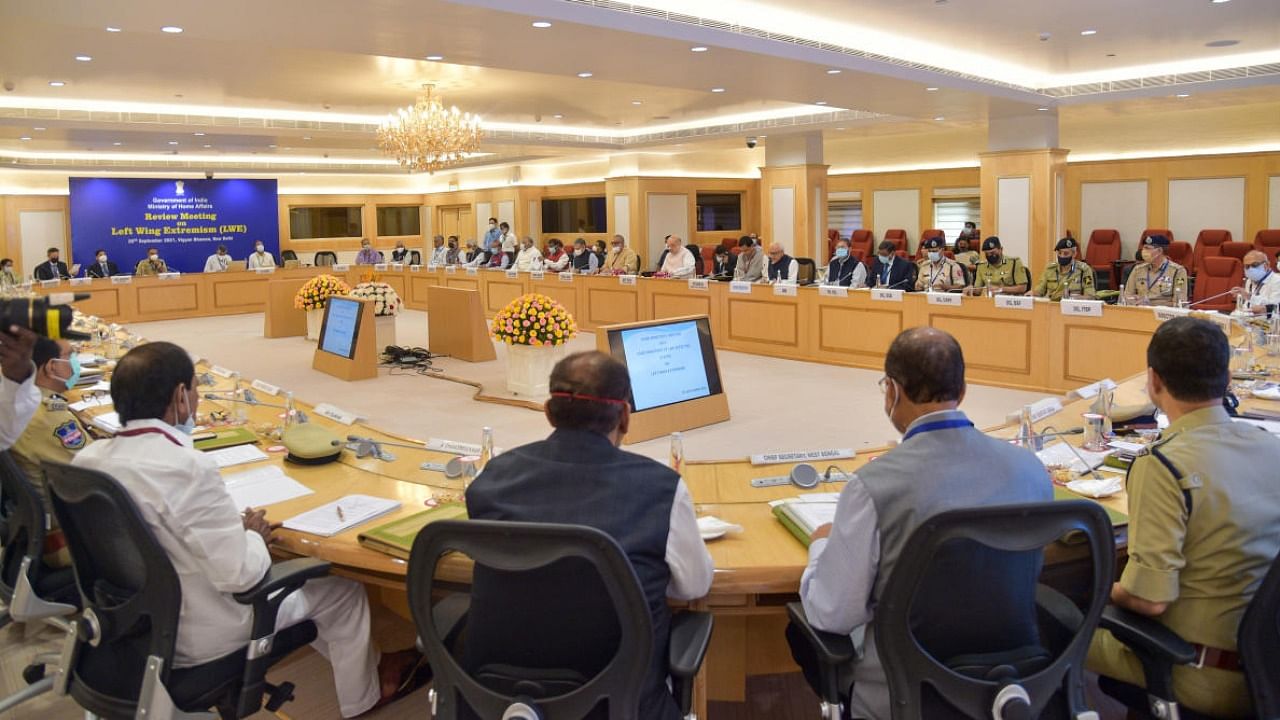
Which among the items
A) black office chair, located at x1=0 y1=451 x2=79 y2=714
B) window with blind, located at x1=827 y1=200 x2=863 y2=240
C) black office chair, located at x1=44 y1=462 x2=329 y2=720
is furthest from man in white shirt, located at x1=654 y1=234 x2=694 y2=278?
black office chair, located at x1=44 y1=462 x2=329 y2=720

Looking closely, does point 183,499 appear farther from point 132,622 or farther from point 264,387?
point 264,387

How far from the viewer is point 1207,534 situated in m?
1.98

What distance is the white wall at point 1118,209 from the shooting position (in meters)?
14.1

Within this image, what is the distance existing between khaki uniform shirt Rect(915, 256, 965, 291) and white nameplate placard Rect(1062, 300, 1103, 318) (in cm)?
189

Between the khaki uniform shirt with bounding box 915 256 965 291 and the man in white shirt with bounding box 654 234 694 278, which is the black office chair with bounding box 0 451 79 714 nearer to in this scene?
the khaki uniform shirt with bounding box 915 256 965 291

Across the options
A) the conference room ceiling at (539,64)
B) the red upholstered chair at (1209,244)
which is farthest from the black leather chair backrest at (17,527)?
the red upholstered chair at (1209,244)

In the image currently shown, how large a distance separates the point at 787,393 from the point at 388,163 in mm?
14948

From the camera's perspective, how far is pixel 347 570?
256 centimetres

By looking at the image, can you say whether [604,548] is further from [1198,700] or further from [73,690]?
[73,690]

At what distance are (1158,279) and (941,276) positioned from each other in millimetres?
2113

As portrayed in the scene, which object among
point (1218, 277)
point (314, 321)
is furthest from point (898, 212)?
point (314, 321)

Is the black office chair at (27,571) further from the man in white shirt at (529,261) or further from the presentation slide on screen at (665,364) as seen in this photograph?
the man in white shirt at (529,261)

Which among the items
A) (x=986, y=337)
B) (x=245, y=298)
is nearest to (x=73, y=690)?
(x=986, y=337)

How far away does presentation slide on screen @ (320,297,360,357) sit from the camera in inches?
369
